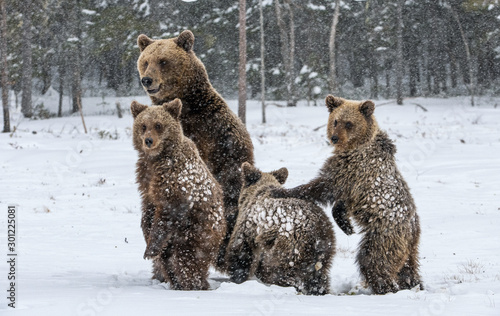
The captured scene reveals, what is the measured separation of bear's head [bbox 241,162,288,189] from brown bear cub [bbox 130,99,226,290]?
0.55m

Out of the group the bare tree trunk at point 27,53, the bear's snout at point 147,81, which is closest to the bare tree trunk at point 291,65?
the bare tree trunk at point 27,53

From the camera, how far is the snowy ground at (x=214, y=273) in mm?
3486

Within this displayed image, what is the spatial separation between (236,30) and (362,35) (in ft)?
37.0

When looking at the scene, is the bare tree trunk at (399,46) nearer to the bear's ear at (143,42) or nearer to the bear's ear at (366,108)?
the bear's ear at (366,108)

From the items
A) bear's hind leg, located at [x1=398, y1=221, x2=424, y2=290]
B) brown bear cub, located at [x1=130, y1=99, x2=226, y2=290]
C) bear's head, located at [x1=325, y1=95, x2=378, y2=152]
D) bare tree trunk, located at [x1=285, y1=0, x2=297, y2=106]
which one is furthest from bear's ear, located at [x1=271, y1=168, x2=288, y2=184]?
bare tree trunk, located at [x1=285, y1=0, x2=297, y2=106]

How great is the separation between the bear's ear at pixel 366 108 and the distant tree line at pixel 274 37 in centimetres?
2605

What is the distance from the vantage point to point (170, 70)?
4.94 metres

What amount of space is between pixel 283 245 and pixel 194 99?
5.32 ft

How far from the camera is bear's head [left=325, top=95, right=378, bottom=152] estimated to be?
4.95 metres

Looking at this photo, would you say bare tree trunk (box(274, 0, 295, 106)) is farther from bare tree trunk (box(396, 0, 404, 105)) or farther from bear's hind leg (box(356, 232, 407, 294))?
bear's hind leg (box(356, 232, 407, 294))

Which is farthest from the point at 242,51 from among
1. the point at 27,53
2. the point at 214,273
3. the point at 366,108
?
the point at 27,53

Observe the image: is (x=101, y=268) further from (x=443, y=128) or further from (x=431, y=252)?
(x=443, y=128)

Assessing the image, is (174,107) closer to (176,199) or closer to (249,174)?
(176,199)

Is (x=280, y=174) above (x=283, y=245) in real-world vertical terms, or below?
above
